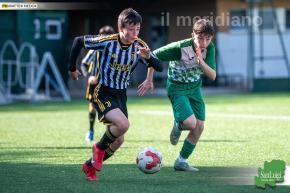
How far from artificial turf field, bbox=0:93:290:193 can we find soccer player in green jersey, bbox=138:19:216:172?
13.8 inches

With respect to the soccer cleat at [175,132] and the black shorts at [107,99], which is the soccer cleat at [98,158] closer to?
the black shorts at [107,99]

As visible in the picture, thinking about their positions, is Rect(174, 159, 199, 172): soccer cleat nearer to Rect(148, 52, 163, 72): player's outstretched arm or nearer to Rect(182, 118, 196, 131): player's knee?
Rect(182, 118, 196, 131): player's knee

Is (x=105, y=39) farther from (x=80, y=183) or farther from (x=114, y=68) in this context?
(x=80, y=183)

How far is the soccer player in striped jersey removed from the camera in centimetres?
911

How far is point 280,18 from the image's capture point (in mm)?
33844

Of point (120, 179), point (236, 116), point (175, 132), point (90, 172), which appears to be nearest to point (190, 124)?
point (175, 132)

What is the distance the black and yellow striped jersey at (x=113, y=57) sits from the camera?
30.5 feet

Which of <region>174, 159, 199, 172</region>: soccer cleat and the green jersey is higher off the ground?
the green jersey

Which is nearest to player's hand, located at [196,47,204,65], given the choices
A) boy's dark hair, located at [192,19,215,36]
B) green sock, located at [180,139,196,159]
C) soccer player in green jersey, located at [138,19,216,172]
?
soccer player in green jersey, located at [138,19,216,172]

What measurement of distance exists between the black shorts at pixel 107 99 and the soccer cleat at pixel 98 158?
341 mm

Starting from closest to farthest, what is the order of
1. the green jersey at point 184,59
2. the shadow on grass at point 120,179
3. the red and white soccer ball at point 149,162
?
the shadow on grass at point 120,179
the red and white soccer ball at point 149,162
the green jersey at point 184,59

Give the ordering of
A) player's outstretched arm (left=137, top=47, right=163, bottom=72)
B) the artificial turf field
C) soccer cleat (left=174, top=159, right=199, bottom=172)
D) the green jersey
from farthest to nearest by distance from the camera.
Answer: the green jersey → soccer cleat (left=174, top=159, right=199, bottom=172) → player's outstretched arm (left=137, top=47, right=163, bottom=72) → the artificial turf field

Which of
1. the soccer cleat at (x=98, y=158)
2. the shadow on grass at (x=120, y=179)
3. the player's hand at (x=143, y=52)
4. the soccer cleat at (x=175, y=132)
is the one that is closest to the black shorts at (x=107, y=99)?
the soccer cleat at (x=98, y=158)

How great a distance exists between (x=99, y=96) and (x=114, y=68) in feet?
1.16
